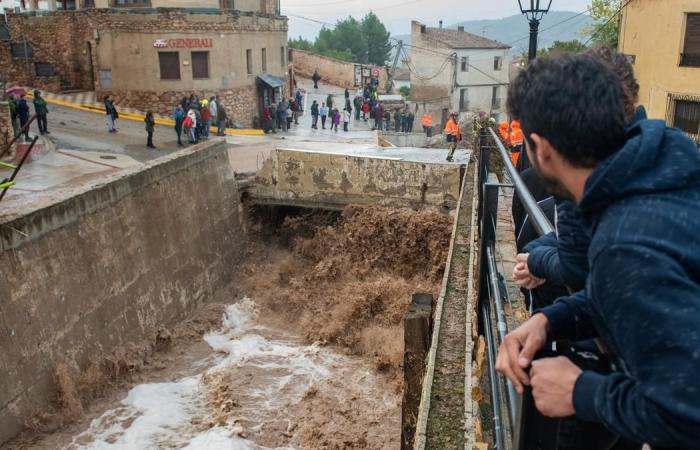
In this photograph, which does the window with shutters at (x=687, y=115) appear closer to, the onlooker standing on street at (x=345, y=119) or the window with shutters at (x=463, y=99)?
the onlooker standing on street at (x=345, y=119)

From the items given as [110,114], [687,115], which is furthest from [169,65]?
[687,115]

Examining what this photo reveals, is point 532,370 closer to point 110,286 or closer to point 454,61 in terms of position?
point 110,286

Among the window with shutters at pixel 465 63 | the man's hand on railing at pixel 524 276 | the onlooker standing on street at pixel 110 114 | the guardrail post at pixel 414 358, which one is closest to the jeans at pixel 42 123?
the onlooker standing on street at pixel 110 114

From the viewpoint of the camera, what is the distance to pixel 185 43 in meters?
25.2

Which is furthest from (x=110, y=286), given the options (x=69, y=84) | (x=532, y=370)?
(x=69, y=84)

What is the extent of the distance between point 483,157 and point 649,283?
21.6ft

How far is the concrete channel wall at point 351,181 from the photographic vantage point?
14641mm

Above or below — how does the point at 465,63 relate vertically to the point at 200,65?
above

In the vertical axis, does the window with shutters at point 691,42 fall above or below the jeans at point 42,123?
above

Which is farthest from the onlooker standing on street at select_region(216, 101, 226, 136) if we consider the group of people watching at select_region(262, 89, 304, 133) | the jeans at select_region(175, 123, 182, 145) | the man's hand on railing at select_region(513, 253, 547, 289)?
the man's hand on railing at select_region(513, 253, 547, 289)

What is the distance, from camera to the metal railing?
2.03 metres

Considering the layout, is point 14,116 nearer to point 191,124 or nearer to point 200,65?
point 191,124

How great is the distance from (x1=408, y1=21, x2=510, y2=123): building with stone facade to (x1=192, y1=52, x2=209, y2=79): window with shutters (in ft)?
66.8

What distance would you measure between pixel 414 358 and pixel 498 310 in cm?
463
